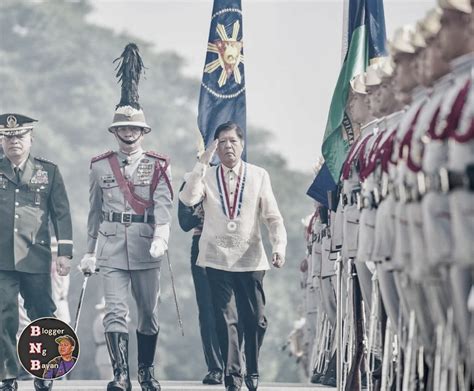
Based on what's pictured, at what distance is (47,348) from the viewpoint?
55.6 feet

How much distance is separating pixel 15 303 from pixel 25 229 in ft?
1.94

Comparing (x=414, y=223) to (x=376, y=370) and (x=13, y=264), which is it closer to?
(x=376, y=370)

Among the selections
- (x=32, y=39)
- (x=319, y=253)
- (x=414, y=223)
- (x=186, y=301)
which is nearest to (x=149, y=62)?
(x=32, y=39)

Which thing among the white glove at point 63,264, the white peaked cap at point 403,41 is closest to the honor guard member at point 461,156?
the white peaked cap at point 403,41

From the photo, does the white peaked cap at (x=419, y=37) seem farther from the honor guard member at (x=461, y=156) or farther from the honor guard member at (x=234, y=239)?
the honor guard member at (x=234, y=239)

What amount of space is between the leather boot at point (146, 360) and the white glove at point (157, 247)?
0.71 m

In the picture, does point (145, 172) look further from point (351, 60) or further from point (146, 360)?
point (351, 60)

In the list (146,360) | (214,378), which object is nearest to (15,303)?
(146,360)

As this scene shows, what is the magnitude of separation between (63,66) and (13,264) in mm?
47526

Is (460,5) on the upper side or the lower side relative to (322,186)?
lower

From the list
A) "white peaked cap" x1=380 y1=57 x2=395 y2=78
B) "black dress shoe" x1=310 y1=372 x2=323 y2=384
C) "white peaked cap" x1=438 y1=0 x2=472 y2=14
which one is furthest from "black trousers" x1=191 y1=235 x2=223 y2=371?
"white peaked cap" x1=438 y1=0 x2=472 y2=14

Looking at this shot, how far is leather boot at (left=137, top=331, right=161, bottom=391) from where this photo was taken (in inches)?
667

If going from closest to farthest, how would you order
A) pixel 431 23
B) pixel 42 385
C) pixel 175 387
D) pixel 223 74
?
pixel 431 23 < pixel 42 385 < pixel 175 387 < pixel 223 74

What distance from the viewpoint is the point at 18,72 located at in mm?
63375
